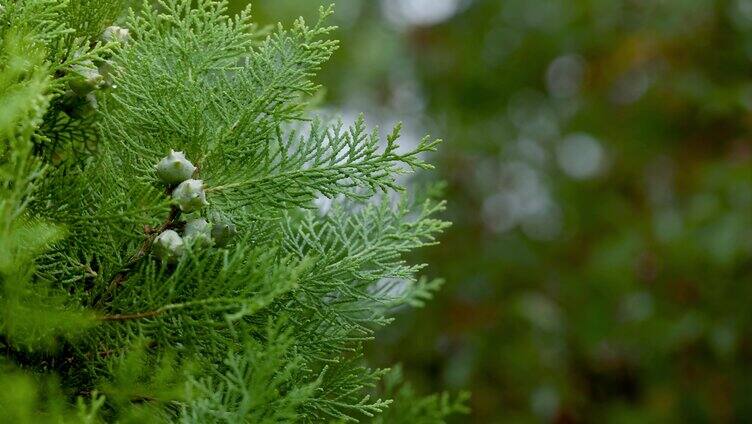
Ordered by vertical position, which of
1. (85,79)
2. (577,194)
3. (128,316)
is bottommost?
(128,316)

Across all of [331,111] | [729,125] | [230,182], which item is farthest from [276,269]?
[729,125]

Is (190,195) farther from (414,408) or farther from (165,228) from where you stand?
(414,408)

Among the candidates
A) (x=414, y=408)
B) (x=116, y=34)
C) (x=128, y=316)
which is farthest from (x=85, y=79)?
(x=414, y=408)

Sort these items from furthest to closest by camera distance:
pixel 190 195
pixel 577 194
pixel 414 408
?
pixel 577 194
pixel 414 408
pixel 190 195

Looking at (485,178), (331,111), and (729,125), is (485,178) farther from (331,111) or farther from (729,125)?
(331,111)

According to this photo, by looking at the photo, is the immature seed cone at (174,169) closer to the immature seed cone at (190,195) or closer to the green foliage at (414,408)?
the immature seed cone at (190,195)
